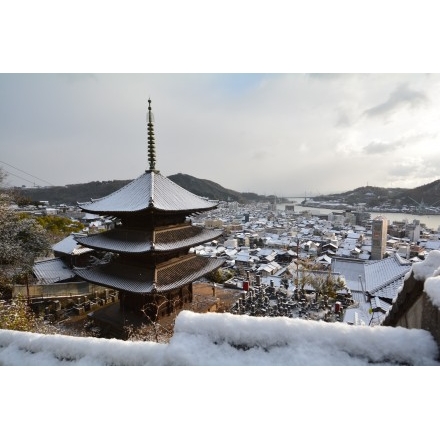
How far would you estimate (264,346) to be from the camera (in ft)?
6.97

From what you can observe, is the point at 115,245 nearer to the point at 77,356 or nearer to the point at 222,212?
the point at 77,356

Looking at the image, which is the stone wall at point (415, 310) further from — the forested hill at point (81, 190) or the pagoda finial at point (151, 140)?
the forested hill at point (81, 190)

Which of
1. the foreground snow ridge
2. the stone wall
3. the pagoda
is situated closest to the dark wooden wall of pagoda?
the pagoda

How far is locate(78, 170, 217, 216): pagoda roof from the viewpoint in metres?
8.78

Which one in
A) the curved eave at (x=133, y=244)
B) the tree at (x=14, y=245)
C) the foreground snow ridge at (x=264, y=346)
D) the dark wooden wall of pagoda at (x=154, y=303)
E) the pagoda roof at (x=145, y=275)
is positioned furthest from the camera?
the tree at (x=14, y=245)

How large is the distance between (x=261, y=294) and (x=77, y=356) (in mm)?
13557

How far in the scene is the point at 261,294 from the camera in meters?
15.0

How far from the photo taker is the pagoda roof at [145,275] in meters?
8.75

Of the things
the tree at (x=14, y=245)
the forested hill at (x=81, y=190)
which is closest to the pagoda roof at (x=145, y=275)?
the tree at (x=14, y=245)

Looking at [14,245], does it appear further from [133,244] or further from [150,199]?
[150,199]

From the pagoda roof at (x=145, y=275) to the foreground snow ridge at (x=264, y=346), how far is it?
6.30m

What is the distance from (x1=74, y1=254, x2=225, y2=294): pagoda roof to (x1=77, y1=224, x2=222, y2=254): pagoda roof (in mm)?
953

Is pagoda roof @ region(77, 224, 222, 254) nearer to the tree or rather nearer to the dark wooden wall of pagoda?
the dark wooden wall of pagoda

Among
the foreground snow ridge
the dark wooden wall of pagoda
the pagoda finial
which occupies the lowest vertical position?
the dark wooden wall of pagoda
